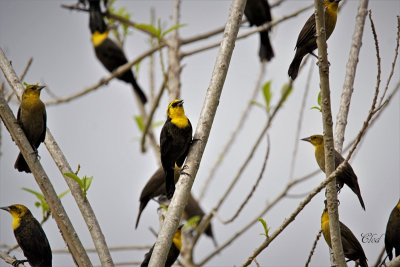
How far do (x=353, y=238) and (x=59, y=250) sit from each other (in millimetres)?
2667

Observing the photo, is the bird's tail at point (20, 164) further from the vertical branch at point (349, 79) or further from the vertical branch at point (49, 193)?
the vertical branch at point (349, 79)

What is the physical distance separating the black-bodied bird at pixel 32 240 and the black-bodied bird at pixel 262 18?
370cm

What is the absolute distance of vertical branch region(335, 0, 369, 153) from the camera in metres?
3.17

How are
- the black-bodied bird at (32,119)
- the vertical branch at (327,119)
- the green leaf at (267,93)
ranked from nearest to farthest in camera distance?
1. the vertical branch at (327,119)
2. the black-bodied bird at (32,119)
3. the green leaf at (267,93)

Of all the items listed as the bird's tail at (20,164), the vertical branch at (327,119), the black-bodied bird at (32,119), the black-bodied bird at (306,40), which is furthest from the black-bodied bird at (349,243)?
the bird's tail at (20,164)

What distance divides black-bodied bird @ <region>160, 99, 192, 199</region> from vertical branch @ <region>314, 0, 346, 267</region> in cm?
125

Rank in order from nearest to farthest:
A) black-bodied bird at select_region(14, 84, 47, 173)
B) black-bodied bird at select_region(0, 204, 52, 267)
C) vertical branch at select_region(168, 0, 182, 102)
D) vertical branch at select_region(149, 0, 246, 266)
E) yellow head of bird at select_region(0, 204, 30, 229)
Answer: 1. vertical branch at select_region(149, 0, 246, 266)
2. black-bodied bird at select_region(14, 84, 47, 173)
3. black-bodied bird at select_region(0, 204, 52, 267)
4. yellow head of bird at select_region(0, 204, 30, 229)
5. vertical branch at select_region(168, 0, 182, 102)

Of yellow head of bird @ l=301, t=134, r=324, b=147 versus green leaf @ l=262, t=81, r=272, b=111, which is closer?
yellow head of bird @ l=301, t=134, r=324, b=147

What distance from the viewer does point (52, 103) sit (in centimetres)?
588

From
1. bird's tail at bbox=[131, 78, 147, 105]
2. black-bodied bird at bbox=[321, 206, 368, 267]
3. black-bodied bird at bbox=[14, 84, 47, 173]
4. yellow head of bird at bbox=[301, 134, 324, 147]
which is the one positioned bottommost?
black-bodied bird at bbox=[321, 206, 368, 267]

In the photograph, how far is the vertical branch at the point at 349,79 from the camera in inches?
125

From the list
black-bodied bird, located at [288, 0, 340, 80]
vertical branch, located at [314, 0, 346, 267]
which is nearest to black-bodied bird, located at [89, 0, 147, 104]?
black-bodied bird, located at [288, 0, 340, 80]

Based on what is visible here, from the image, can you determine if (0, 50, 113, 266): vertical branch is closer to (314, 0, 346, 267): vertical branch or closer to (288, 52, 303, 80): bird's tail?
(314, 0, 346, 267): vertical branch

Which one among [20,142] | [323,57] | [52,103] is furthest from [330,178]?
[52,103]
